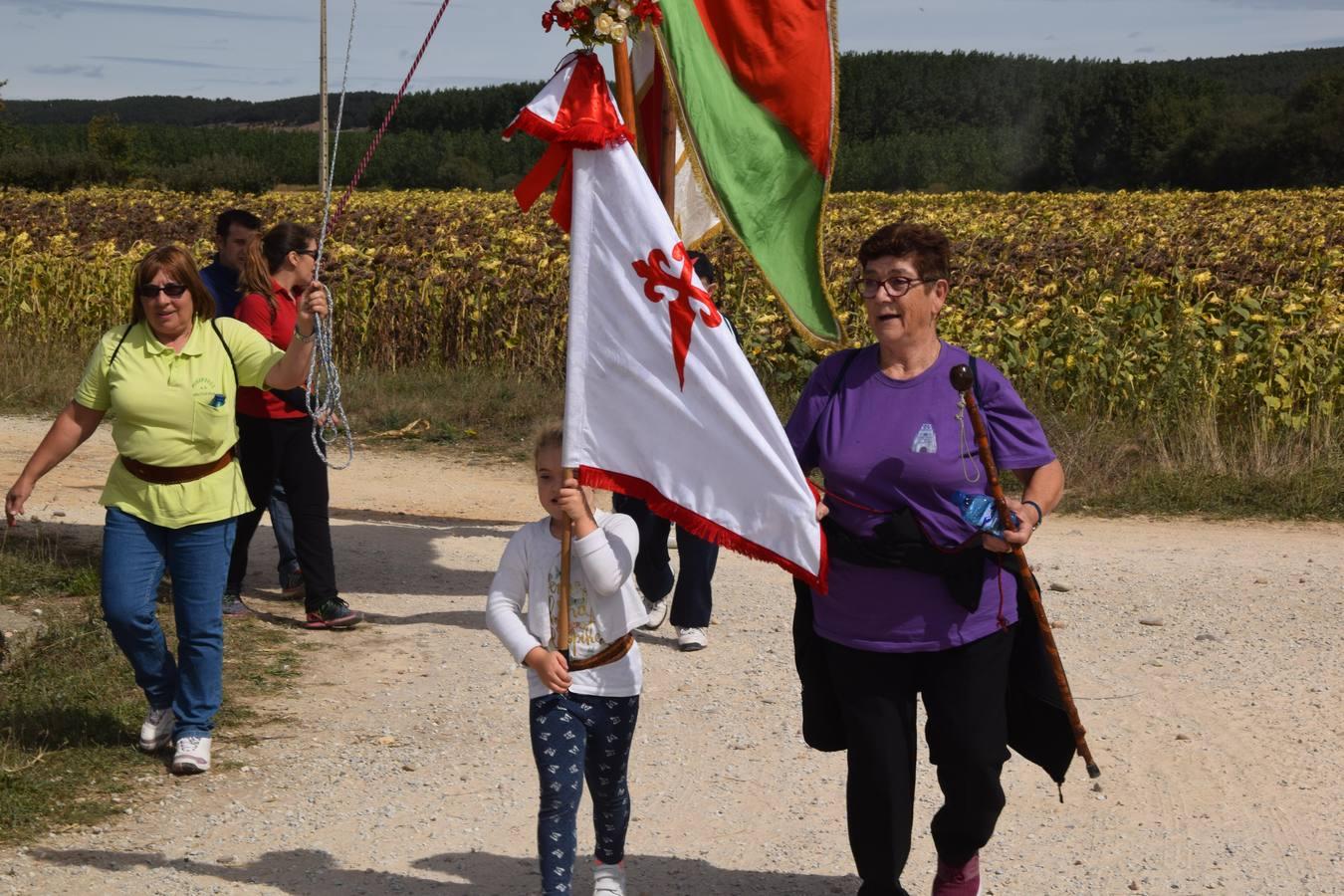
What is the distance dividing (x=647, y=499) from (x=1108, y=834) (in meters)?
2.08

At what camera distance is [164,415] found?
5633 millimetres

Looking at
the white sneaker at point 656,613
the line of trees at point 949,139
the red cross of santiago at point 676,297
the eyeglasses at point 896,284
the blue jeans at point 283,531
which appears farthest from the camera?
Answer: the line of trees at point 949,139

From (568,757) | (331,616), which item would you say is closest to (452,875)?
(568,757)

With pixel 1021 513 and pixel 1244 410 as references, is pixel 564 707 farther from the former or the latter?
pixel 1244 410

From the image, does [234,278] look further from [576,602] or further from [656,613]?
[576,602]

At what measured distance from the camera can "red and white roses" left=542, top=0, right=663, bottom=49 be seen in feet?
13.8

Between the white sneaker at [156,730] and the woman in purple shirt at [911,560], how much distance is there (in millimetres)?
2875

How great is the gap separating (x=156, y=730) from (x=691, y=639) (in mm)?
2492

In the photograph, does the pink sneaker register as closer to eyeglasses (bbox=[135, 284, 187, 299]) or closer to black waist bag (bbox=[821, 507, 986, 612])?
black waist bag (bbox=[821, 507, 986, 612])

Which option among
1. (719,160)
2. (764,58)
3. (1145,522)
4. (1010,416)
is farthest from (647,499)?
(1145,522)

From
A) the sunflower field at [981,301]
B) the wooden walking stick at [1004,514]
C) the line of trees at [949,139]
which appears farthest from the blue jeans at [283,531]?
the line of trees at [949,139]

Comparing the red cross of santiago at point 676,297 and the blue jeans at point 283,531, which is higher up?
the red cross of santiago at point 676,297

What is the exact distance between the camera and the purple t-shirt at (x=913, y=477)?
407 cm

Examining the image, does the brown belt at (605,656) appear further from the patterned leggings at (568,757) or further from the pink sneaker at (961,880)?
the pink sneaker at (961,880)
